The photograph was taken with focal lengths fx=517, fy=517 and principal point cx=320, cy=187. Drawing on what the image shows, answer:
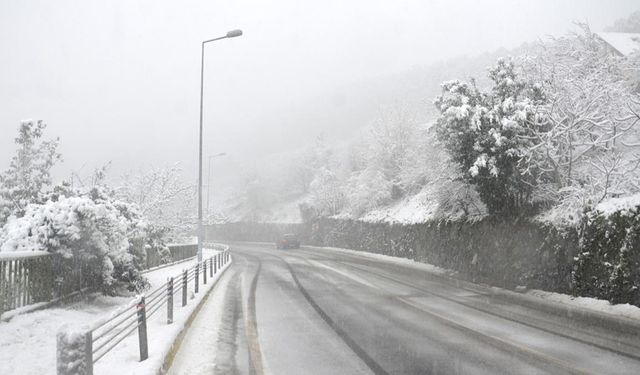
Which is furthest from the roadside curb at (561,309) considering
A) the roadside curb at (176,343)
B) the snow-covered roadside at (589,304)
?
the roadside curb at (176,343)

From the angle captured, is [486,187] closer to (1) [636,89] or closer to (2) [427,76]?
(1) [636,89]

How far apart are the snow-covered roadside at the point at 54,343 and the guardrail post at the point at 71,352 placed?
0.30 m

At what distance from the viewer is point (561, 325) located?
1055cm

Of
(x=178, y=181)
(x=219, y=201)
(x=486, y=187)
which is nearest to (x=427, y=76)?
(x=219, y=201)

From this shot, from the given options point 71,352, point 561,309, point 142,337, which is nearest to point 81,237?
point 142,337

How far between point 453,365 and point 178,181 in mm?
31055

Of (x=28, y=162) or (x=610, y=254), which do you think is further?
(x=28, y=162)

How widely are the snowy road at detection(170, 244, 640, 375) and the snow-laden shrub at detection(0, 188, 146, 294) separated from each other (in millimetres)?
2944

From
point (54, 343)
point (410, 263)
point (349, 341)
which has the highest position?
point (349, 341)

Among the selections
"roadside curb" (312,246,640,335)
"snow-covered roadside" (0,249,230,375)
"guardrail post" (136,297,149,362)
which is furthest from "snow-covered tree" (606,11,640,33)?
"guardrail post" (136,297,149,362)

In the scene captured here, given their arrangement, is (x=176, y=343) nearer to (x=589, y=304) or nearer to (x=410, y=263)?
(x=589, y=304)

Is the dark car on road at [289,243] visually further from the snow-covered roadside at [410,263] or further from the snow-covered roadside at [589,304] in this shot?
the snow-covered roadside at [589,304]

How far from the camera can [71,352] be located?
16.2 feet

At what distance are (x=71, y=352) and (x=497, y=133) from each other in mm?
16696
